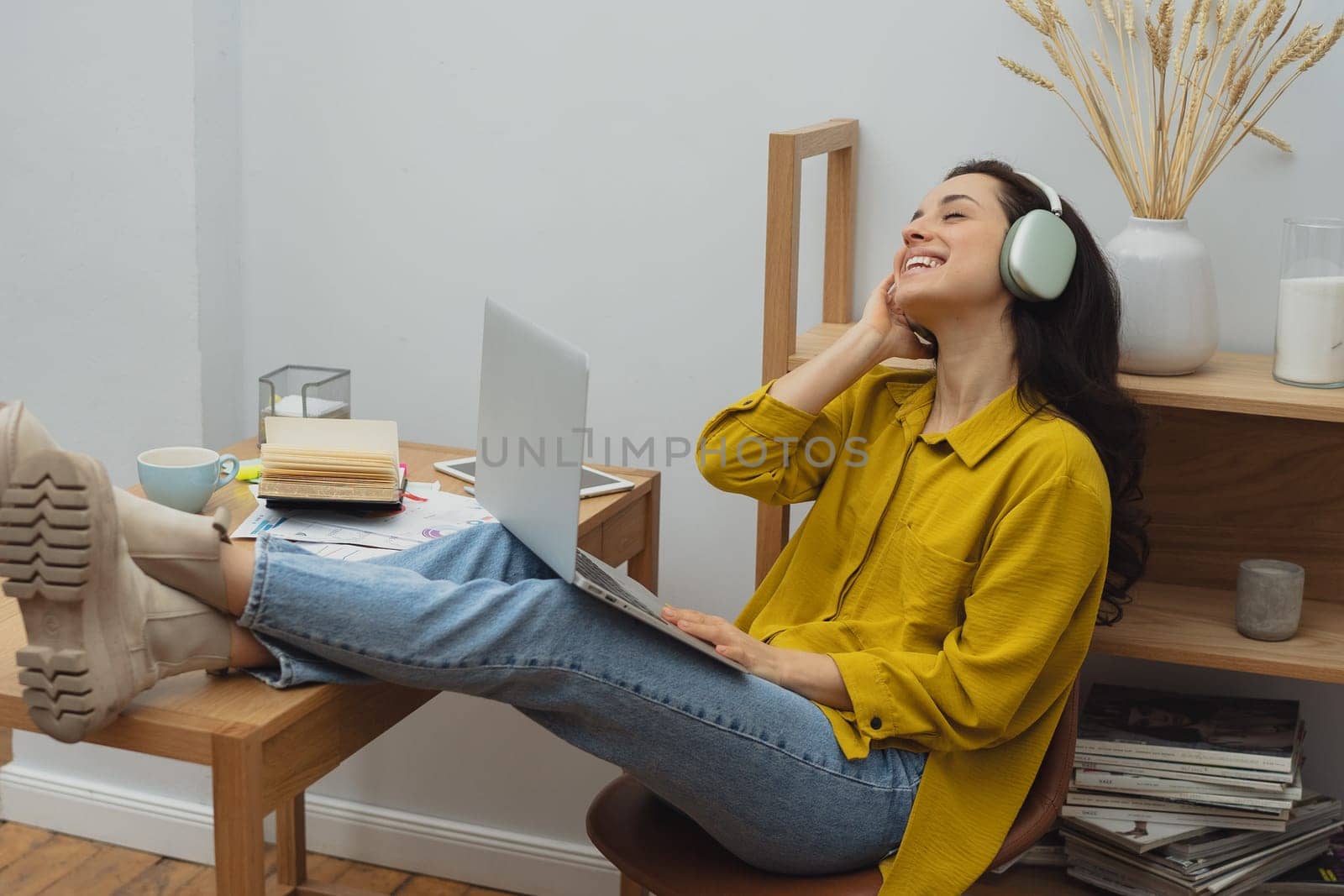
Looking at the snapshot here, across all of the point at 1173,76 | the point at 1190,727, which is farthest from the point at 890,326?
the point at 1190,727

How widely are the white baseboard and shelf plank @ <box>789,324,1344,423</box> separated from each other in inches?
40.6

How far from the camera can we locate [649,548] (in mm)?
1926

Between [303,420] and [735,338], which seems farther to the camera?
[735,338]

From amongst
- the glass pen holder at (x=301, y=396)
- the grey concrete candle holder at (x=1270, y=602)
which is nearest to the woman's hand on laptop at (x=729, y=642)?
the grey concrete candle holder at (x=1270, y=602)

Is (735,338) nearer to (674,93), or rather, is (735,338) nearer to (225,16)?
(674,93)

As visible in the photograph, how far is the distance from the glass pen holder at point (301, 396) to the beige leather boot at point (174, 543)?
0.62m

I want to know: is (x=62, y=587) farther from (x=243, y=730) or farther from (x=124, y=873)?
(x=124, y=873)

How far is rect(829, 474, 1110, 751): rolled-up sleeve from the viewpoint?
135 cm

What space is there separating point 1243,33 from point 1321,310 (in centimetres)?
41

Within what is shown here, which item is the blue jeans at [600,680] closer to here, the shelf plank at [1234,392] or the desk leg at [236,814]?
the desk leg at [236,814]

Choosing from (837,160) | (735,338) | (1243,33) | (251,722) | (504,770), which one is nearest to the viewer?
(251,722)

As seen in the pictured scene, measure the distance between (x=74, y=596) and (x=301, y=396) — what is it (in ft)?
2.86

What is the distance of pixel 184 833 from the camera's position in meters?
2.32

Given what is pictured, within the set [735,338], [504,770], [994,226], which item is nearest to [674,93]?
[735,338]
